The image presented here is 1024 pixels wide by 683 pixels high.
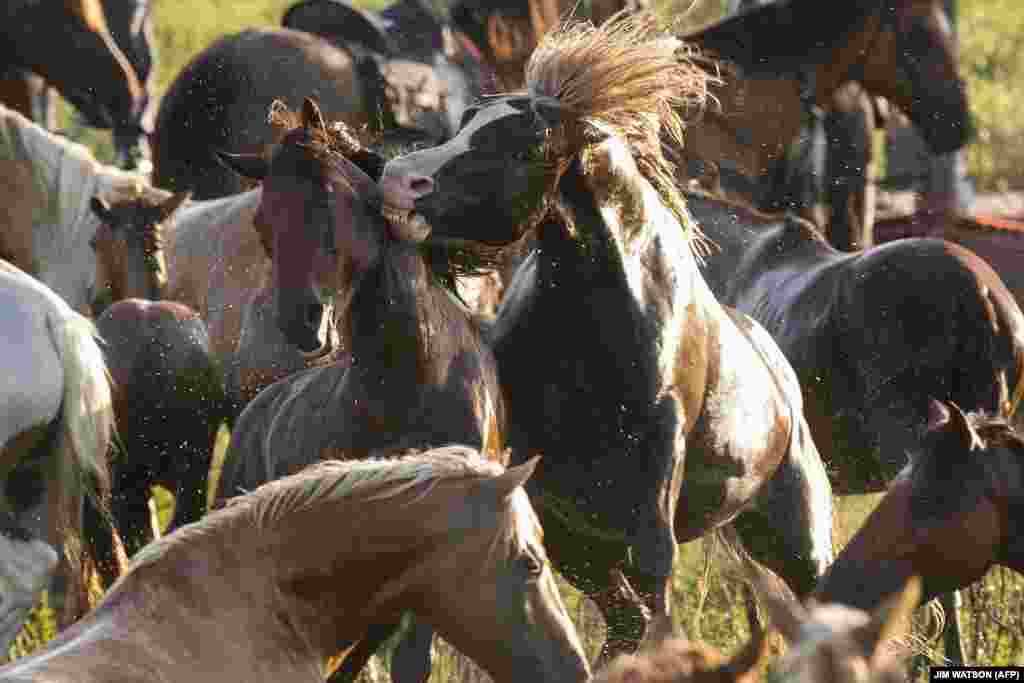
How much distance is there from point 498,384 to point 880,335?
2.21 meters

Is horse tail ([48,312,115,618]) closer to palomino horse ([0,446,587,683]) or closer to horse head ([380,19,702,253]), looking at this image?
horse head ([380,19,702,253])

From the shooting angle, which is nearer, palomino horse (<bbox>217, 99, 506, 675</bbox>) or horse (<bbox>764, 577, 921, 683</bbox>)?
horse (<bbox>764, 577, 921, 683</bbox>)

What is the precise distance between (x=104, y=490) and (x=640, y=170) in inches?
66.2

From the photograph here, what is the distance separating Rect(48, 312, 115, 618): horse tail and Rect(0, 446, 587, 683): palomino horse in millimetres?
2161

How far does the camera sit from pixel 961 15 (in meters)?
30.4

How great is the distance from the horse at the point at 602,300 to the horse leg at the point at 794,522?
1.15ft

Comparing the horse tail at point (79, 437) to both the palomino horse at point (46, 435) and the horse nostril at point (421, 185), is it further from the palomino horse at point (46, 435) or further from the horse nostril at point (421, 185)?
the horse nostril at point (421, 185)

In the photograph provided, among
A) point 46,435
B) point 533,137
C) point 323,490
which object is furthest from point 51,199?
point 323,490

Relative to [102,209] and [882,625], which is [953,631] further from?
[882,625]

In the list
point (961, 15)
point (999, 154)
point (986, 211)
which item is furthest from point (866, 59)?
point (961, 15)

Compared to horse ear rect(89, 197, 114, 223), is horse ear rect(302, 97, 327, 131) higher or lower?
higher

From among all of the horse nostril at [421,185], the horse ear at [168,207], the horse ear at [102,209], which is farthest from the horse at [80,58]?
the horse nostril at [421,185]

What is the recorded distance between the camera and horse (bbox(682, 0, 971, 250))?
1066 cm

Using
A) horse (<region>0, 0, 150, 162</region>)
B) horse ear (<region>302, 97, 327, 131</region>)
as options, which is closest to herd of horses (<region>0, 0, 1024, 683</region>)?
horse ear (<region>302, 97, 327, 131</region>)
